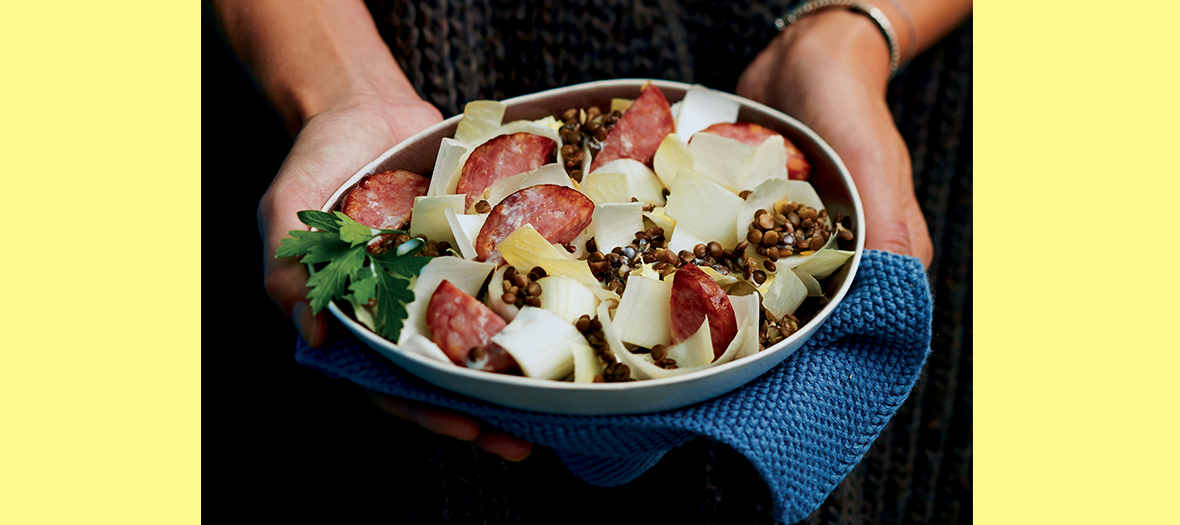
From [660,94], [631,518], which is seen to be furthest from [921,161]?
[631,518]

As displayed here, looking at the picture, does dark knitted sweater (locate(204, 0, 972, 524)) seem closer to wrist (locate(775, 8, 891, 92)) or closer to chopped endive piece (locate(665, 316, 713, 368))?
wrist (locate(775, 8, 891, 92))

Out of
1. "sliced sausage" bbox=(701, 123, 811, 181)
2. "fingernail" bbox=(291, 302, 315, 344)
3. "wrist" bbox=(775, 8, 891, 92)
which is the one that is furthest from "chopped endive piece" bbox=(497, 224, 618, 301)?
"wrist" bbox=(775, 8, 891, 92)

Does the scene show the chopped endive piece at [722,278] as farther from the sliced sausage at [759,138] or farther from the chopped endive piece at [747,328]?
the sliced sausage at [759,138]

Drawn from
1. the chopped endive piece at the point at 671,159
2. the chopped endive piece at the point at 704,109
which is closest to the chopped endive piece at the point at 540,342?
the chopped endive piece at the point at 671,159

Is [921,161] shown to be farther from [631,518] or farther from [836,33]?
[631,518]

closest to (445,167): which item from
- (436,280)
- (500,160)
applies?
(500,160)

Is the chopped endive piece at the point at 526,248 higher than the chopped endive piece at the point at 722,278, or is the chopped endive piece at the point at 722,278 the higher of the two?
the chopped endive piece at the point at 722,278
